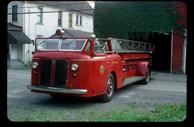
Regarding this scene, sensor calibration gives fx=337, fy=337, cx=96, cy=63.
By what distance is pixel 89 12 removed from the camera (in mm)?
34906

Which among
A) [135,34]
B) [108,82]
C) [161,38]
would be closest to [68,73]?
[108,82]

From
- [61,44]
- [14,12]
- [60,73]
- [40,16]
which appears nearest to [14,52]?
[14,12]

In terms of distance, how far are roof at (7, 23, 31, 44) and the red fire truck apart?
54.7ft

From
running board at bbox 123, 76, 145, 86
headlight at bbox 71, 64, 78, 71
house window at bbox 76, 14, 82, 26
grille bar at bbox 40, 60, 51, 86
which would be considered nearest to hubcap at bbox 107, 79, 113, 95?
running board at bbox 123, 76, 145, 86

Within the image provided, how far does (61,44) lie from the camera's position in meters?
8.76

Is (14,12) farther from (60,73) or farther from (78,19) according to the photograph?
(60,73)

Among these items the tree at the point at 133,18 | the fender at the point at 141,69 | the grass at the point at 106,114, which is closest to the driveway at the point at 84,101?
the grass at the point at 106,114

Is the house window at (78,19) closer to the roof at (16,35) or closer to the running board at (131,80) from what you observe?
the roof at (16,35)

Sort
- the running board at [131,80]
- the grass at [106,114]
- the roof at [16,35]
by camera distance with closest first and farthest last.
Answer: the grass at [106,114] < the running board at [131,80] < the roof at [16,35]

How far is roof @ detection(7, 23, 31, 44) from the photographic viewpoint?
82.8 ft

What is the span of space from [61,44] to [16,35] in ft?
57.7

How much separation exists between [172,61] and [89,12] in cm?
1714

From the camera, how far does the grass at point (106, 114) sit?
645 centimetres

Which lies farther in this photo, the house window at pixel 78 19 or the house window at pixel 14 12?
the house window at pixel 78 19
